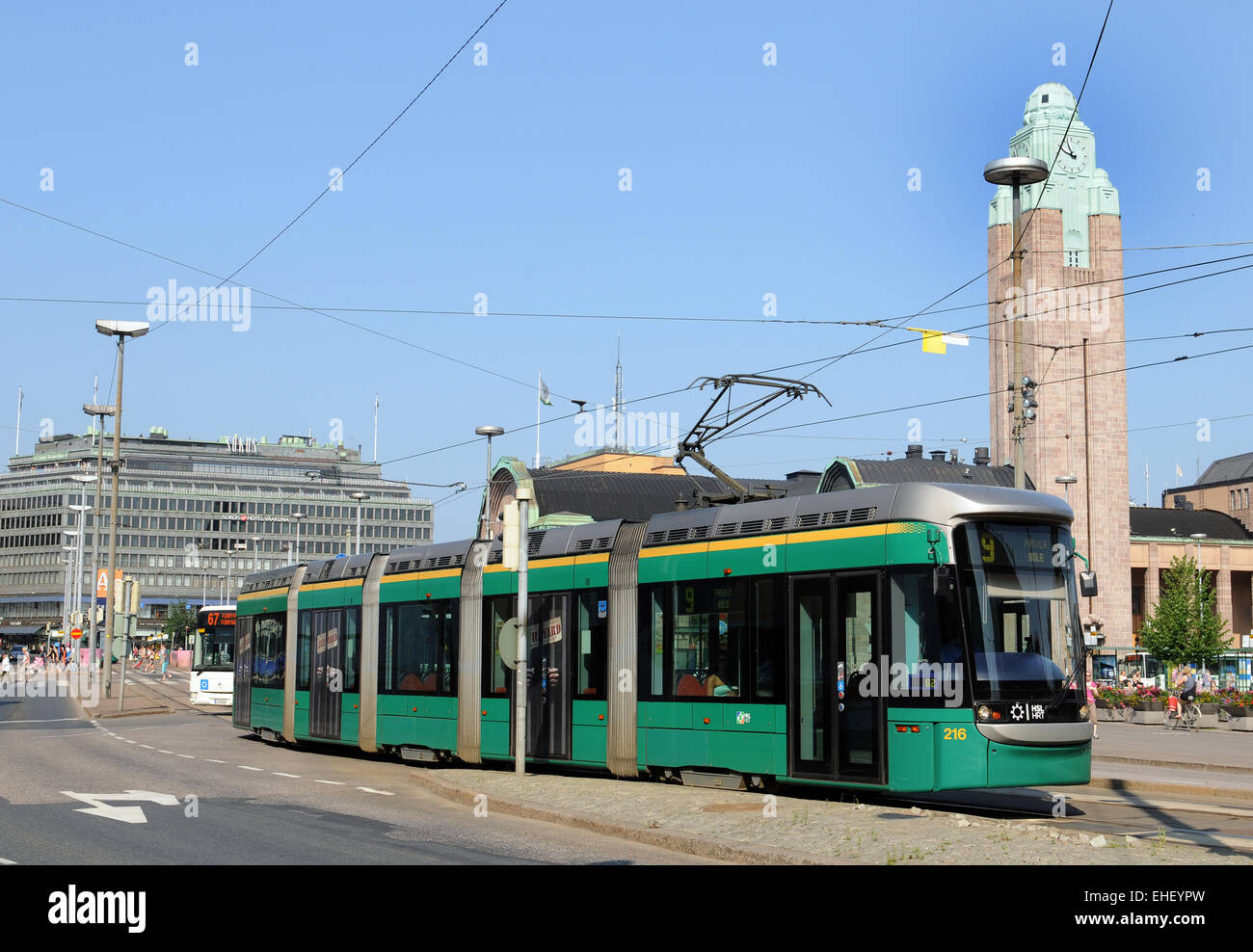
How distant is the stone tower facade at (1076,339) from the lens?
8975 centimetres

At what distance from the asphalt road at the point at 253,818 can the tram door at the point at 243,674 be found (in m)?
3.74

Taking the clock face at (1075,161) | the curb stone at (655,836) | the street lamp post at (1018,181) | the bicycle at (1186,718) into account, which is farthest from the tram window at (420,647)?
the clock face at (1075,161)

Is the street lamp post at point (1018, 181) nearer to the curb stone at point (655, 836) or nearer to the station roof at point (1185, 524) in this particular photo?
the curb stone at point (655, 836)

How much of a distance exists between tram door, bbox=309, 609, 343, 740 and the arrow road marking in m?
7.71

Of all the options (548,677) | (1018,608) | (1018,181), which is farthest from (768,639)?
(1018,181)

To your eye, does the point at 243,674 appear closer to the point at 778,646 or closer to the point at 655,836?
the point at 778,646

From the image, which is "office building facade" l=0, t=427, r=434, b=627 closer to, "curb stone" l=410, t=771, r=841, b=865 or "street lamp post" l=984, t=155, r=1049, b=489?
"street lamp post" l=984, t=155, r=1049, b=489

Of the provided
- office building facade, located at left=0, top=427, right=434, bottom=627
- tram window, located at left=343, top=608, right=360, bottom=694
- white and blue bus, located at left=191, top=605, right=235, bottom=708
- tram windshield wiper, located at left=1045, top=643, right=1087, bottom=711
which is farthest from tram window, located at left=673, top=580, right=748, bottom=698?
office building facade, located at left=0, top=427, right=434, bottom=627

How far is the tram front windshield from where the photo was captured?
1414 centimetres

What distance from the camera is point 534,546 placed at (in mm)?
20562

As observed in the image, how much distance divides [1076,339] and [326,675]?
75.1 metres

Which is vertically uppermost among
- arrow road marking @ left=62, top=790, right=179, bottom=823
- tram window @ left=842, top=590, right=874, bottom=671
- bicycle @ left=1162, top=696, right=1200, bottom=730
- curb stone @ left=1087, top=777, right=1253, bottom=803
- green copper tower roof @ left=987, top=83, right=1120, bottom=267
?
green copper tower roof @ left=987, top=83, right=1120, bottom=267

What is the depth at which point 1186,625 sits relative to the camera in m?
72.8
